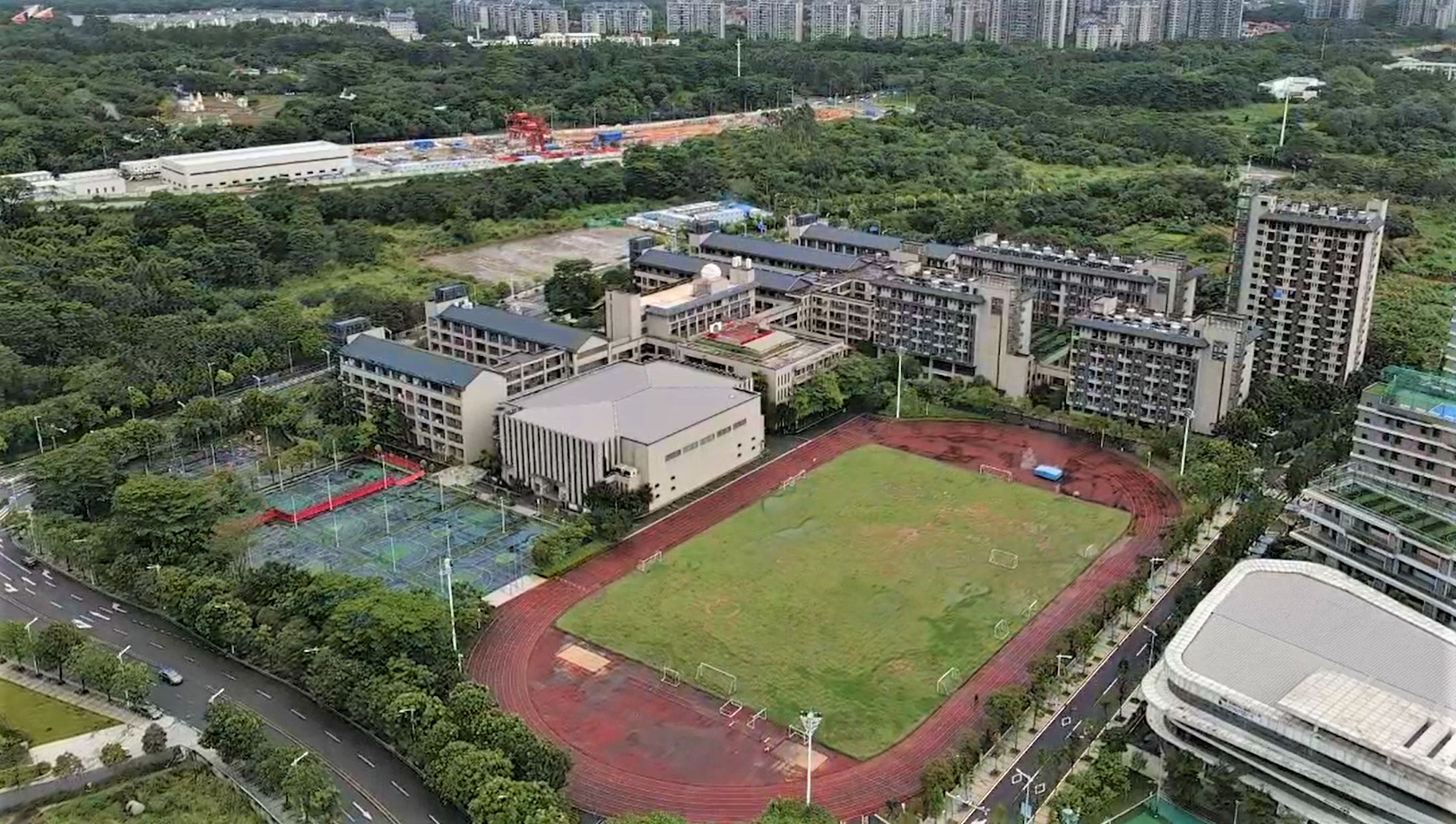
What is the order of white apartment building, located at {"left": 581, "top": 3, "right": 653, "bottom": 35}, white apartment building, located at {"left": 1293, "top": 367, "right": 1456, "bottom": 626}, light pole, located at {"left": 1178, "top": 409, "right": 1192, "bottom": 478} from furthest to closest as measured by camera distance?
white apartment building, located at {"left": 581, "top": 3, "right": 653, "bottom": 35}, light pole, located at {"left": 1178, "top": 409, "right": 1192, "bottom": 478}, white apartment building, located at {"left": 1293, "top": 367, "right": 1456, "bottom": 626}

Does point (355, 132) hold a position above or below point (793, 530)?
above

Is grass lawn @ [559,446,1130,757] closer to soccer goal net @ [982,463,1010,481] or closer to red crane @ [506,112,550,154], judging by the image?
soccer goal net @ [982,463,1010,481]

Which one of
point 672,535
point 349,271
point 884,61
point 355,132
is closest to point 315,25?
point 355,132

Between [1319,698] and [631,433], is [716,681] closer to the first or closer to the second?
[631,433]

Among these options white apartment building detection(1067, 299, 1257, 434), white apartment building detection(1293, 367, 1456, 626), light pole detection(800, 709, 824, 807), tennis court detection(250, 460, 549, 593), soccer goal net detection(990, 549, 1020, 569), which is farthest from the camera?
white apartment building detection(1067, 299, 1257, 434)

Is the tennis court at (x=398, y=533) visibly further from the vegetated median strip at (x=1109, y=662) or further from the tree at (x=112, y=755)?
the vegetated median strip at (x=1109, y=662)

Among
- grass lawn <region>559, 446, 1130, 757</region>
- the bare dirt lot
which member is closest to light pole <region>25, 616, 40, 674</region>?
grass lawn <region>559, 446, 1130, 757</region>

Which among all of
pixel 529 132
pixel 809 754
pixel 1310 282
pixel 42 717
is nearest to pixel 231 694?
pixel 42 717

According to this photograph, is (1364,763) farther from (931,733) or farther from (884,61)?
(884,61)
